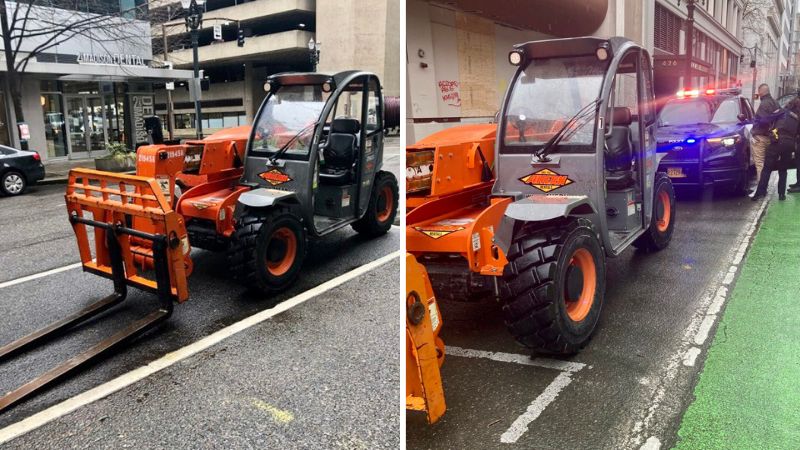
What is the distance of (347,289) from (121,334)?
4.00 ft

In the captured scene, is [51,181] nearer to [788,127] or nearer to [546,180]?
[546,180]

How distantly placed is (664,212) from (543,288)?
1308 millimetres

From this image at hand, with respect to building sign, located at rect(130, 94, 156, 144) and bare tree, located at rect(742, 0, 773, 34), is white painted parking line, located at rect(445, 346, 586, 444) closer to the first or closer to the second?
bare tree, located at rect(742, 0, 773, 34)

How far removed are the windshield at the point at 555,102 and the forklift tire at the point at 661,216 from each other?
104cm

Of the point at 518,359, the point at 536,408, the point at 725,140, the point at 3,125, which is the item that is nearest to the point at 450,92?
the point at 536,408

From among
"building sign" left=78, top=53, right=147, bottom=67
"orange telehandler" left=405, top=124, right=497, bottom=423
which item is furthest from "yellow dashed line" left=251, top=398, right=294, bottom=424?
"building sign" left=78, top=53, right=147, bottom=67

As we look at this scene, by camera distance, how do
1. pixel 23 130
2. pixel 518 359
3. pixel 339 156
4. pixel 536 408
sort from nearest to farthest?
1. pixel 536 408
2. pixel 518 359
3. pixel 339 156
4. pixel 23 130

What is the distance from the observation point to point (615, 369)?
80.6 inches

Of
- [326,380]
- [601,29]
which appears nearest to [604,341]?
[326,380]

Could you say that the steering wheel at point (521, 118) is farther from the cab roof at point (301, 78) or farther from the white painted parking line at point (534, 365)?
the cab roof at point (301, 78)

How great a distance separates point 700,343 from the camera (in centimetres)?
192

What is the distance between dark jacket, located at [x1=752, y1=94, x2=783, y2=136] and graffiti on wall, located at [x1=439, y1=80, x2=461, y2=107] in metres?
0.93

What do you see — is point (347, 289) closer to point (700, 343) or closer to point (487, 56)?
point (700, 343)

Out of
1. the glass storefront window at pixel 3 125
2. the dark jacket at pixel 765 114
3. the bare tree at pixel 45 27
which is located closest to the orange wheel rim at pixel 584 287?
the dark jacket at pixel 765 114
